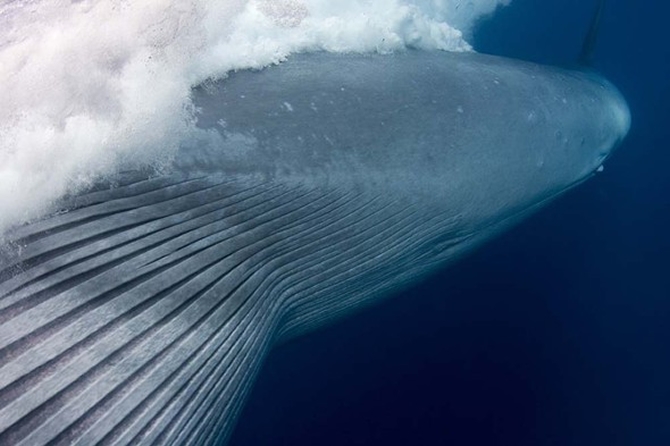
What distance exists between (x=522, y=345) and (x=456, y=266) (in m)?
2.10

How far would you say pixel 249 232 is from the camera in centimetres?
336

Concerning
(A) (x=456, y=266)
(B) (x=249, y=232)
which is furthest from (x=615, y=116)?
(B) (x=249, y=232)

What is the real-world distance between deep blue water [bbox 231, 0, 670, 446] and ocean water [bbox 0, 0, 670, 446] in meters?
0.04

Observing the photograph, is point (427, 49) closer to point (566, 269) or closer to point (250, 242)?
point (250, 242)

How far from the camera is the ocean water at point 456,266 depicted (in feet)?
8.46

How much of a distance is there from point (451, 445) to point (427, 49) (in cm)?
694

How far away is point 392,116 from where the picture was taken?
14.0 feet

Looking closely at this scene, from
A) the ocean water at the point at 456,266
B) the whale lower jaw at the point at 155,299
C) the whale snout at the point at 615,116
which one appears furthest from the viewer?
the whale snout at the point at 615,116

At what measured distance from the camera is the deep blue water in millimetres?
9289

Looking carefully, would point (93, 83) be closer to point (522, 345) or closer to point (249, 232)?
point (249, 232)

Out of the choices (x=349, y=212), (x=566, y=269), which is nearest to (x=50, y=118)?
(x=349, y=212)

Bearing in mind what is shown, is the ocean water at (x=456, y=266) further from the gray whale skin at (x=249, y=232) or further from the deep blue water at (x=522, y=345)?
the gray whale skin at (x=249, y=232)

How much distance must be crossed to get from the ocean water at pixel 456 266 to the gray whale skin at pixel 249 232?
0.25 meters

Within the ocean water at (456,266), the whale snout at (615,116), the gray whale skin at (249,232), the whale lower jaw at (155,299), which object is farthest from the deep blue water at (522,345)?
the whale lower jaw at (155,299)
